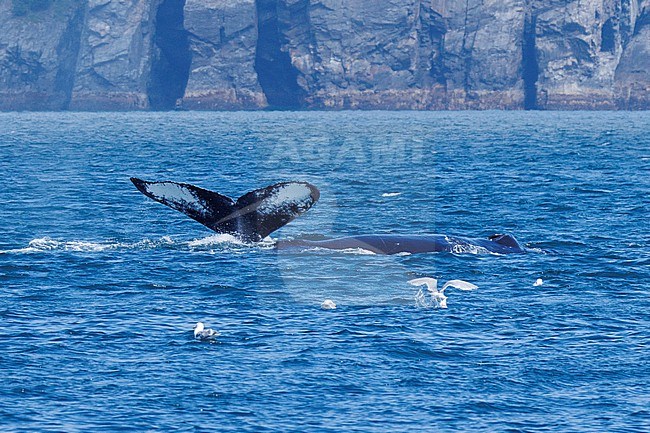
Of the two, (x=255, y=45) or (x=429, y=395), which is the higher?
(x=255, y=45)

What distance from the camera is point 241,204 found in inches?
766

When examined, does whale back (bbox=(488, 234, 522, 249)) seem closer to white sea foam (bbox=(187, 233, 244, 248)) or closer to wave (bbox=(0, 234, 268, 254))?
wave (bbox=(0, 234, 268, 254))

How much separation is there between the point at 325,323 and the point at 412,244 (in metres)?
6.05

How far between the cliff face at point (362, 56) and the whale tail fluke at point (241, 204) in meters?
158

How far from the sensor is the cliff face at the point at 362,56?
573 feet

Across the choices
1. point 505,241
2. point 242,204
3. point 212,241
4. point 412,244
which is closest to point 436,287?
point 412,244

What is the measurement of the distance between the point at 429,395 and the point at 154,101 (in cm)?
17723

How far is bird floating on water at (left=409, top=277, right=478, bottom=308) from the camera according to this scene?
19.1m

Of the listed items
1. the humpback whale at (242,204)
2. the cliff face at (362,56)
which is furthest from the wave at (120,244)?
the cliff face at (362,56)

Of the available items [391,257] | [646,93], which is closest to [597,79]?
[646,93]

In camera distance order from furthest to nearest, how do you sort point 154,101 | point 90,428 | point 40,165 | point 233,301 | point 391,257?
point 154,101, point 40,165, point 391,257, point 233,301, point 90,428

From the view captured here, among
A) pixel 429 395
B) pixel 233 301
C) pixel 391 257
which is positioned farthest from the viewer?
pixel 391 257

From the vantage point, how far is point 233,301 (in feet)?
63.1

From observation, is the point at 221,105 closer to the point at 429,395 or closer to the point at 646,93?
the point at 646,93
